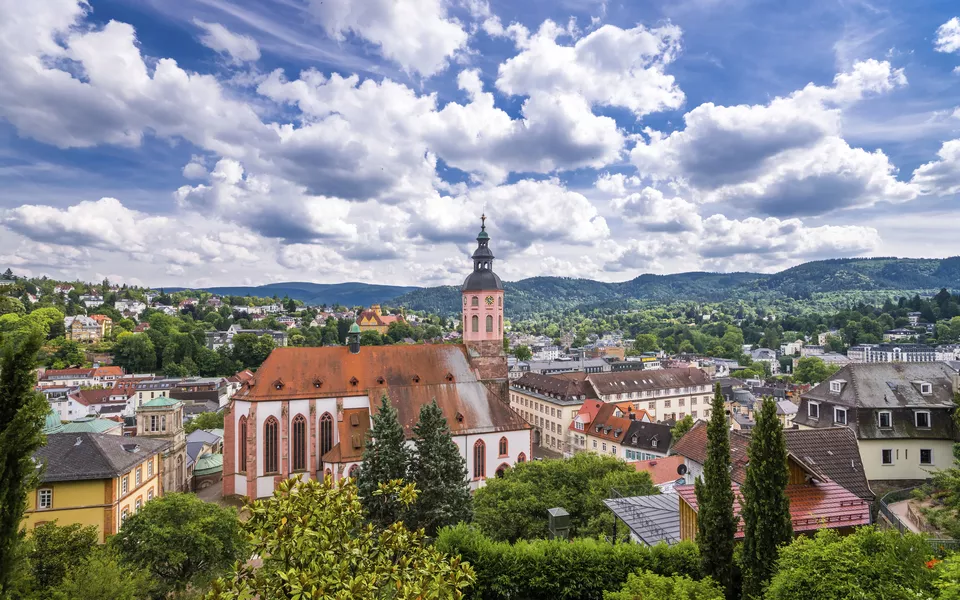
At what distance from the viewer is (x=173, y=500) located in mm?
23109

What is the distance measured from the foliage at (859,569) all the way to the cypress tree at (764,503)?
1727 mm

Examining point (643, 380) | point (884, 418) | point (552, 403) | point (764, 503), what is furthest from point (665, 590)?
point (643, 380)

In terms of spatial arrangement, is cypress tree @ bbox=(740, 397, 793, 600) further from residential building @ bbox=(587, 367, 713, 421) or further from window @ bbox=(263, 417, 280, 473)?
Answer: residential building @ bbox=(587, 367, 713, 421)

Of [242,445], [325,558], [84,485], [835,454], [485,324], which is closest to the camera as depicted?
[325,558]

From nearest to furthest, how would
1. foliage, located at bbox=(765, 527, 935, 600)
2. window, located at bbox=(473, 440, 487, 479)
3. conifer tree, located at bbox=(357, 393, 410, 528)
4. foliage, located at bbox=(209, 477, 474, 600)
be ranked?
foliage, located at bbox=(209, 477, 474, 600) → foliage, located at bbox=(765, 527, 935, 600) → conifer tree, located at bbox=(357, 393, 410, 528) → window, located at bbox=(473, 440, 487, 479)

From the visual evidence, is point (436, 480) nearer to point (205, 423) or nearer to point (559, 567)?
point (559, 567)

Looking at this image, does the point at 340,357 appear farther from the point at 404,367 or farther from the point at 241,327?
the point at 241,327

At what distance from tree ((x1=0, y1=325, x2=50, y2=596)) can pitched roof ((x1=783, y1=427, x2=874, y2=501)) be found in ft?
72.8

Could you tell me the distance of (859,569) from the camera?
360 inches

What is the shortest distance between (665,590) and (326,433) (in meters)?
31.7

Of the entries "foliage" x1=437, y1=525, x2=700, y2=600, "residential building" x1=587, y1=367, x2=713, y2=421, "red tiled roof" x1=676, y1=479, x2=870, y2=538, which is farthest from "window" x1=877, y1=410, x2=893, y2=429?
"residential building" x1=587, y1=367, x2=713, y2=421

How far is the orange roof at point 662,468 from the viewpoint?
104ft

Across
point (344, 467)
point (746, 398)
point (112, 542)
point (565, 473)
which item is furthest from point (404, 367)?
point (746, 398)

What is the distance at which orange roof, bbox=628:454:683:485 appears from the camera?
31609 mm
